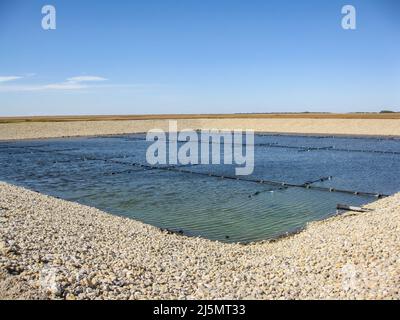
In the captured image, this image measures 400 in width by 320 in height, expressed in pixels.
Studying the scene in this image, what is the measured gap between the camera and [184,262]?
29.9 feet

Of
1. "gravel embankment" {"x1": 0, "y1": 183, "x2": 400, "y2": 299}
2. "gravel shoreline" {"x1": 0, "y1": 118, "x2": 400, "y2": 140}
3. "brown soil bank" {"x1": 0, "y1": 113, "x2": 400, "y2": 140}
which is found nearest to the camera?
"gravel embankment" {"x1": 0, "y1": 183, "x2": 400, "y2": 299}

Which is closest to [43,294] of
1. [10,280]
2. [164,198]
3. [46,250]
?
[10,280]

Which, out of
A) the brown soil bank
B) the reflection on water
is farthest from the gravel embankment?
the brown soil bank

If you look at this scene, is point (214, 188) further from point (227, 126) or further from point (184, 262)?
point (227, 126)

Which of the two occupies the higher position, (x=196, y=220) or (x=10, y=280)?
(x=10, y=280)

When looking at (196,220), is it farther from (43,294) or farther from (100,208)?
(43,294)

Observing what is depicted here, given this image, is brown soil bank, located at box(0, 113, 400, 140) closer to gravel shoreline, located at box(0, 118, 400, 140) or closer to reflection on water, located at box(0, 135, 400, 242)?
gravel shoreline, located at box(0, 118, 400, 140)

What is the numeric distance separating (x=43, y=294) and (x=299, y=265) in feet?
18.6

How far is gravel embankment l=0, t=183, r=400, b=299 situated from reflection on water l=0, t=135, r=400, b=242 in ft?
7.46

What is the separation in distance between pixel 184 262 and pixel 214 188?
11.8 m

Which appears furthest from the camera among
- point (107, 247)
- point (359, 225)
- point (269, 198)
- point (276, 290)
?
point (269, 198)

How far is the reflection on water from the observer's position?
14.5m

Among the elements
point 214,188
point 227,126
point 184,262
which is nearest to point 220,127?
point 227,126

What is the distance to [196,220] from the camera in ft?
47.9
